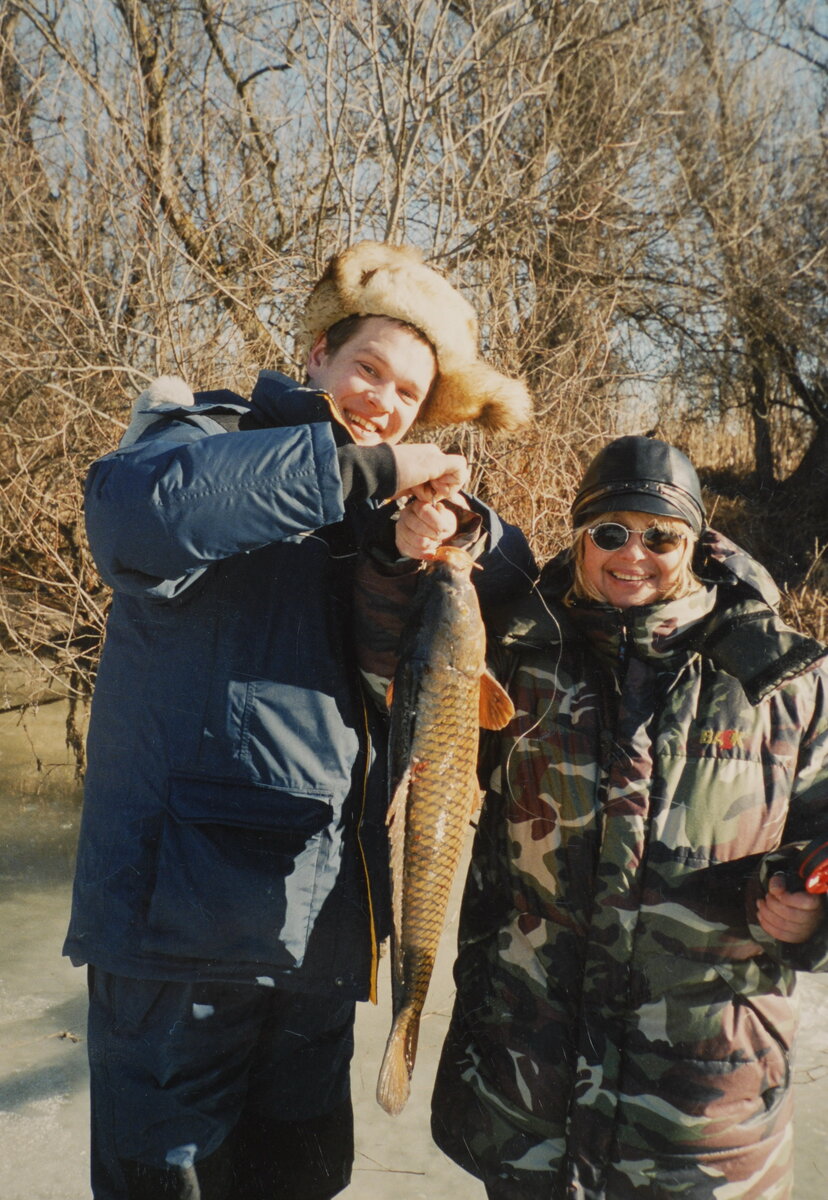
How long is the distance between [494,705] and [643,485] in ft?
2.29

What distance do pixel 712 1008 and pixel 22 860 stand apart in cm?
493

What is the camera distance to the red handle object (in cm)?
201

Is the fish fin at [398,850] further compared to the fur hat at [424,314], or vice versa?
the fur hat at [424,314]

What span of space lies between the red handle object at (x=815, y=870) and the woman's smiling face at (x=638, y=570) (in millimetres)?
685

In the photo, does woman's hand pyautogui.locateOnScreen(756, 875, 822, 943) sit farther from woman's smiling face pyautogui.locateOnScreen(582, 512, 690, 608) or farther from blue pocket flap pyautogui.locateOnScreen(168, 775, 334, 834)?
blue pocket flap pyautogui.locateOnScreen(168, 775, 334, 834)

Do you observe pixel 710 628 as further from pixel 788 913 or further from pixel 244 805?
pixel 244 805

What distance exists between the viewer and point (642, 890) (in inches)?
85.4

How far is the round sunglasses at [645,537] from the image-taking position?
236cm

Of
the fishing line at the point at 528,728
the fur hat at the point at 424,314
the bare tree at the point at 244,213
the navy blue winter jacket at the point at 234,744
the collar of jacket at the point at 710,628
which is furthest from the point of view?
the bare tree at the point at 244,213

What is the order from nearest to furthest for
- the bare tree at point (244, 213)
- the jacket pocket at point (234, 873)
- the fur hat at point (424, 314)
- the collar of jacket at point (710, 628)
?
1. the jacket pocket at point (234, 873)
2. the collar of jacket at point (710, 628)
3. the fur hat at point (424, 314)
4. the bare tree at point (244, 213)

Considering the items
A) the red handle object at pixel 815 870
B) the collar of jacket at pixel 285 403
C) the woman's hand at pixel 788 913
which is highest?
the collar of jacket at pixel 285 403

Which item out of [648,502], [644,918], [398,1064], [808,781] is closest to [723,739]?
[808,781]

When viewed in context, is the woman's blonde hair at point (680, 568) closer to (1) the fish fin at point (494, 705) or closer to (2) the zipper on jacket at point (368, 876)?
(1) the fish fin at point (494, 705)

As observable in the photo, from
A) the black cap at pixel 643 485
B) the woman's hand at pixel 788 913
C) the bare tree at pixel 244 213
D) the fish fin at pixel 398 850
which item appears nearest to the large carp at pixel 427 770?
the fish fin at pixel 398 850
